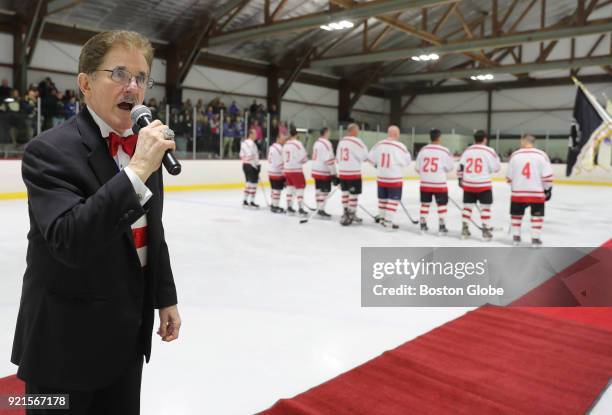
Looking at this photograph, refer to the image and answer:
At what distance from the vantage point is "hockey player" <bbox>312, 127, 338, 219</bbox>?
327 inches

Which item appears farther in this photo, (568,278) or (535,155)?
(535,155)

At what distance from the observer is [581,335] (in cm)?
300

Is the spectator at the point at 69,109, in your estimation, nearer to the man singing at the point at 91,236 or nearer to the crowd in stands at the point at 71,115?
the crowd in stands at the point at 71,115

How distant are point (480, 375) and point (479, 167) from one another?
14.1 ft

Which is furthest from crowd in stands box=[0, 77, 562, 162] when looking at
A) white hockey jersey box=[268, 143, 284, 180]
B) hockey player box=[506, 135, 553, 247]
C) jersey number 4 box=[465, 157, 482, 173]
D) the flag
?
the flag

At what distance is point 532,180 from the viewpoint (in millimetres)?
5898

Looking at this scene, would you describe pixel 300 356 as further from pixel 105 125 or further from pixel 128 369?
pixel 105 125

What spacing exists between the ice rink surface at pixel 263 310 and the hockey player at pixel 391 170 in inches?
13.9

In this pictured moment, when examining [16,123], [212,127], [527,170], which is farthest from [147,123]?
[212,127]

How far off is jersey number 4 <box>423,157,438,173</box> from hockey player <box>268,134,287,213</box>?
9.65 ft

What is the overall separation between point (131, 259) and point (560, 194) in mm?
13369

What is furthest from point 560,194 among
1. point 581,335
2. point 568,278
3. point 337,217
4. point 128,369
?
point 128,369

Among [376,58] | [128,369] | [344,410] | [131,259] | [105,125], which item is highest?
[376,58]

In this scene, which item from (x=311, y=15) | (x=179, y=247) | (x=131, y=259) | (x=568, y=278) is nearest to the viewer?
(x=131, y=259)
